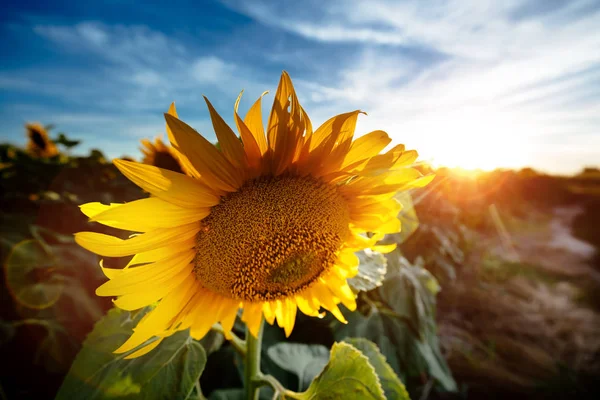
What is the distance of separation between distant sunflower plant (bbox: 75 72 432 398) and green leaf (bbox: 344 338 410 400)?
1.77ft

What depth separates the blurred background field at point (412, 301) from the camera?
2.12 metres

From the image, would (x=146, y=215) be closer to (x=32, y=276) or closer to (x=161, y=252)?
(x=161, y=252)

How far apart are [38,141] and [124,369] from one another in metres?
6.63

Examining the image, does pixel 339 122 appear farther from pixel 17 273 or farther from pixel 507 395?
pixel 507 395

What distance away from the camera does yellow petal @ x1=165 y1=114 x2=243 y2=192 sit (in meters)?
0.87

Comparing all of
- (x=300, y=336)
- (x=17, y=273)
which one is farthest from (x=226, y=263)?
(x=17, y=273)

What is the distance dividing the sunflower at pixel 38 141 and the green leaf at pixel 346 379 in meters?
6.64

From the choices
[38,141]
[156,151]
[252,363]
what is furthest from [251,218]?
[38,141]

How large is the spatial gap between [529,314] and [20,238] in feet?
18.1

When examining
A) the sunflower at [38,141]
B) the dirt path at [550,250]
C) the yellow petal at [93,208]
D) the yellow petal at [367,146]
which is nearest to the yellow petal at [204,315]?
the yellow petal at [93,208]

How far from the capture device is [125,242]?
3.03 ft

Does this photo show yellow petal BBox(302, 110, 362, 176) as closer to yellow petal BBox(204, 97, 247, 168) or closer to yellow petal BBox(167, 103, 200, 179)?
yellow petal BBox(204, 97, 247, 168)

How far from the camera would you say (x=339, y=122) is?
3.22 feet

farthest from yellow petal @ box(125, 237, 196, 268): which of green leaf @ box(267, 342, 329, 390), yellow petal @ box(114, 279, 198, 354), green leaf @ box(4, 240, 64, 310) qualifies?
green leaf @ box(4, 240, 64, 310)
